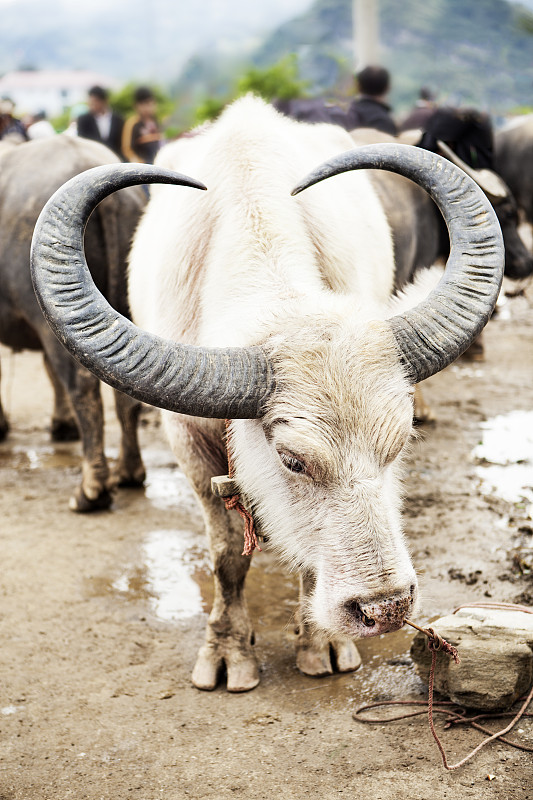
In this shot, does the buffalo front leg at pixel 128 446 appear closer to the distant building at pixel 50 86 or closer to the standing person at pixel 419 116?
the standing person at pixel 419 116

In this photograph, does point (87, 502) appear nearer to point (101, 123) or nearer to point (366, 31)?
point (101, 123)

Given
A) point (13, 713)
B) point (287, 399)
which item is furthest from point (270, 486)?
point (13, 713)

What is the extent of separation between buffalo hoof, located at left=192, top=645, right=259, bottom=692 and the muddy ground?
5 cm

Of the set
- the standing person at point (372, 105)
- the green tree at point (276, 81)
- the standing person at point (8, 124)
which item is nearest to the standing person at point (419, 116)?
the standing person at point (372, 105)

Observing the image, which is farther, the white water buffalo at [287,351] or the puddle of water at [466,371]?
the puddle of water at [466,371]

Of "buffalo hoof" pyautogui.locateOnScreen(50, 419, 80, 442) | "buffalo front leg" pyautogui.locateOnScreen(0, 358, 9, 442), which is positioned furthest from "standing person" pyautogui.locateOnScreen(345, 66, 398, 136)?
"buffalo front leg" pyautogui.locateOnScreen(0, 358, 9, 442)

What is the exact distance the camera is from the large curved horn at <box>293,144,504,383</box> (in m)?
2.63

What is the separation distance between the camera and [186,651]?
11.9 feet

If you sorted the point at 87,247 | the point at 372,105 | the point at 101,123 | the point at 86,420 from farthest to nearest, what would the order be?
the point at 101,123
the point at 372,105
the point at 86,420
the point at 87,247

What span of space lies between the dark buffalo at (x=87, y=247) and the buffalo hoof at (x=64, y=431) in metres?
1.39

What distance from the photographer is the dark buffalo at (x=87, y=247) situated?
4828 mm

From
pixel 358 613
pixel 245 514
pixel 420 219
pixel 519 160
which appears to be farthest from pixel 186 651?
pixel 519 160

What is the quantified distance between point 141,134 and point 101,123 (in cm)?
53

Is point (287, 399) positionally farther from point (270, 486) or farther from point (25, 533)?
point (25, 533)
